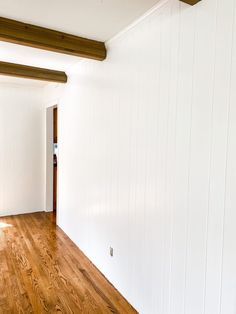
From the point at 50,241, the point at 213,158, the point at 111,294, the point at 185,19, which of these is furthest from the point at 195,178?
the point at 50,241

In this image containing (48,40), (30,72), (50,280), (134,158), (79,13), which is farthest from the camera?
(30,72)

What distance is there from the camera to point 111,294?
7.65 feet

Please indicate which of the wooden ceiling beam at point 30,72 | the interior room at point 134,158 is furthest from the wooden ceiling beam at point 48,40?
the wooden ceiling beam at point 30,72

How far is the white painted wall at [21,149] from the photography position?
15.4 ft

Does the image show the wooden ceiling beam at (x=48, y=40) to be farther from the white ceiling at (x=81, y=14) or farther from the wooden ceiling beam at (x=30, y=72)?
the wooden ceiling beam at (x=30, y=72)

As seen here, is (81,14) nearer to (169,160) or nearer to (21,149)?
(169,160)

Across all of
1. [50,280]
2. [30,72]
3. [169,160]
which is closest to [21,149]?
[30,72]

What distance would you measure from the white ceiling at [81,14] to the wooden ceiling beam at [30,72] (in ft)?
4.38

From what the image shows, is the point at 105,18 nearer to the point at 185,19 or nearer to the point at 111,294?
the point at 185,19

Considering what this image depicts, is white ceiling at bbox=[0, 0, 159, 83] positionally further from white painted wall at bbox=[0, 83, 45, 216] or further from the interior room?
white painted wall at bbox=[0, 83, 45, 216]

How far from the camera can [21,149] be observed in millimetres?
4832

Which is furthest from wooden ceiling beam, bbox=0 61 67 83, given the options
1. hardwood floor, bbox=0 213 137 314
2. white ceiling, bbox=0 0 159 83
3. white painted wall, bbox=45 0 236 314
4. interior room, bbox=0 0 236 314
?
hardwood floor, bbox=0 213 137 314

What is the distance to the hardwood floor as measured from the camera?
2.16 metres

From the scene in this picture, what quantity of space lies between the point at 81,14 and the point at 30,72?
1.73 m
